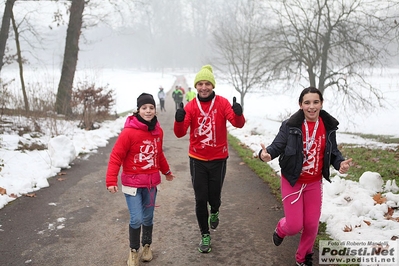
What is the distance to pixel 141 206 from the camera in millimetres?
3518

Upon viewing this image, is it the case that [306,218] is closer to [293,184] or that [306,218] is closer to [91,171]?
[293,184]

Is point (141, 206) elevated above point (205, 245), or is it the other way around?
point (141, 206)

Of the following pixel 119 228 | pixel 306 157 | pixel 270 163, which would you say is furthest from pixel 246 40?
pixel 306 157

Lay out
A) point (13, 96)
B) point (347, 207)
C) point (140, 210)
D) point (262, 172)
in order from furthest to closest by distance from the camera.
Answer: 1. point (13, 96)
2. point (262, 172)
3. point (347, 207)
4. point (140, 210)

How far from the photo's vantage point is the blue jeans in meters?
3.41

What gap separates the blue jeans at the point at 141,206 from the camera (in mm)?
3414

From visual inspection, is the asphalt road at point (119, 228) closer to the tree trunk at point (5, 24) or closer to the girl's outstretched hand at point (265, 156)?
the girl's outstretched hand at point (265, 156)

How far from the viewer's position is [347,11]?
1346 cm

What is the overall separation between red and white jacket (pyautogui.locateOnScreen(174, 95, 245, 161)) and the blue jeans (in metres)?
0.72

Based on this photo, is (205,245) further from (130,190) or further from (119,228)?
(119,228)

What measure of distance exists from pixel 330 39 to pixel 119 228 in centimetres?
1279

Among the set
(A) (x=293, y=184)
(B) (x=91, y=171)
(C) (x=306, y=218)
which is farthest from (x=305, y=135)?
(B) (x=91, y=171)

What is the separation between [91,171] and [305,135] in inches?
223

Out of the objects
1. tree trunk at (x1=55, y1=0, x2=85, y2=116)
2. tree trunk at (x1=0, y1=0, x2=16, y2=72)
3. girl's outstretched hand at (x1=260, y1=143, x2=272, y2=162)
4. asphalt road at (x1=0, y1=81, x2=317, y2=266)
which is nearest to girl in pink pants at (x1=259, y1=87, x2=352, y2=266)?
girl's outstretched hand at (x1=260, y1=143, x2=272, y2=162)
